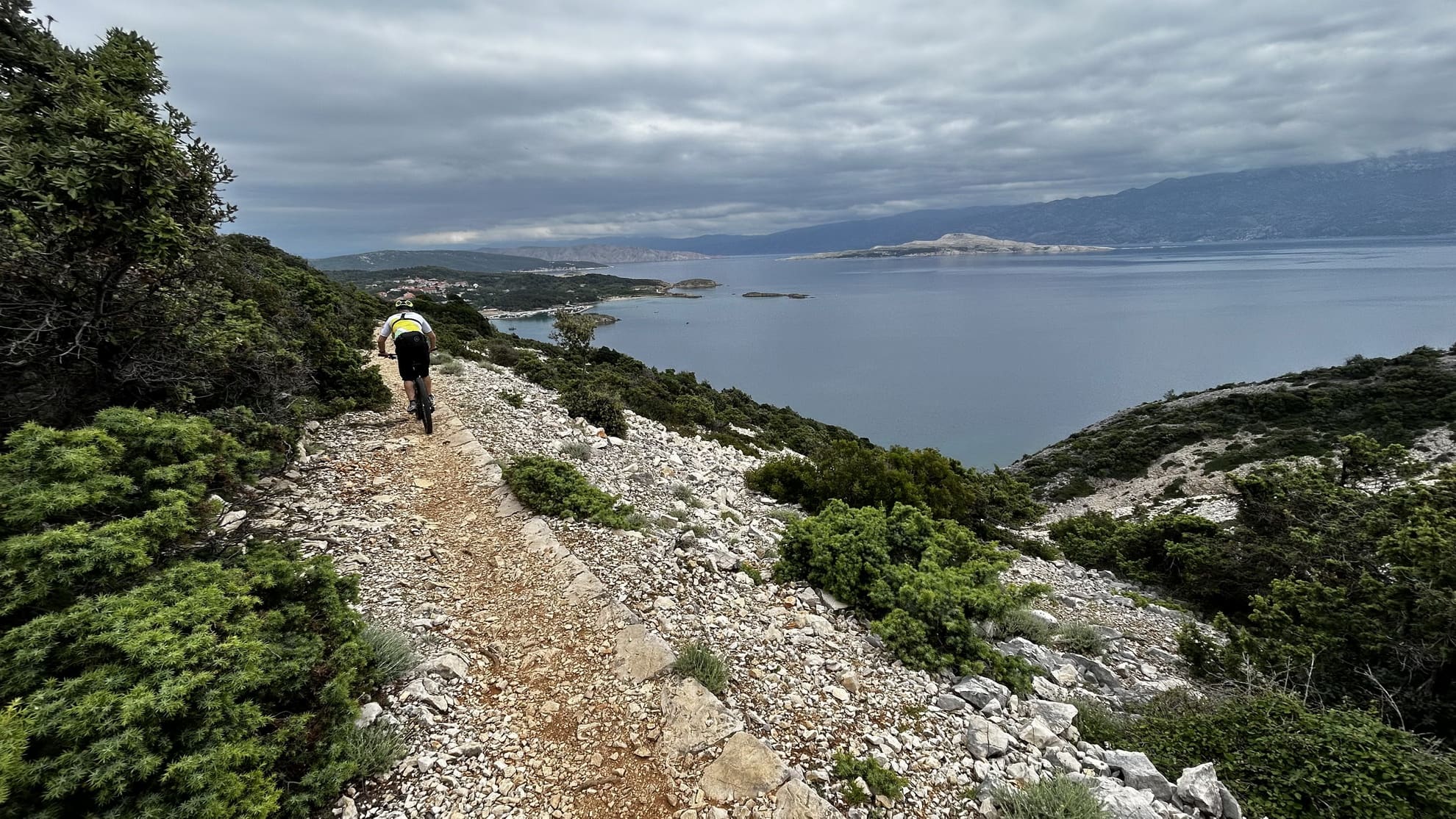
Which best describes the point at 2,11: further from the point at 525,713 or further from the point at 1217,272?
the point at 1217,272

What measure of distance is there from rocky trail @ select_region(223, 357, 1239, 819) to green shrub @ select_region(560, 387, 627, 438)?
4679 millimetres

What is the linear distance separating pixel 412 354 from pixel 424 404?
940 mm

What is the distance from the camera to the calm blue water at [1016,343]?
195 feet

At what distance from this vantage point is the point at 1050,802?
12.6 feet

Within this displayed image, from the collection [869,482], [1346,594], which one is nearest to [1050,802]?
[1346,594]

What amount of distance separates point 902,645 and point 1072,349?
305 feet

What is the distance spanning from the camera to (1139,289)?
470ft

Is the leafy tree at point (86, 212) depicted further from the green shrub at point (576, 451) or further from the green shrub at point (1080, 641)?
the green shrub at point (1080, 641)

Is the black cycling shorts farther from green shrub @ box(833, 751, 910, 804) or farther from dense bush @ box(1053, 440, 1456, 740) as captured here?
dense bush @ box(1053, 440, 1456, 740)

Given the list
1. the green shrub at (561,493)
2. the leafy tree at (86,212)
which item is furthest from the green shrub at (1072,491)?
the leafy tree at (86,212)

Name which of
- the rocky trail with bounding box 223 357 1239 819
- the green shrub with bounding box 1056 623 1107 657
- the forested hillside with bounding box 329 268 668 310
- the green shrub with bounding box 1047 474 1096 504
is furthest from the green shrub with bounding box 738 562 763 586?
the forested hillside with bounding box 329 268 668 310

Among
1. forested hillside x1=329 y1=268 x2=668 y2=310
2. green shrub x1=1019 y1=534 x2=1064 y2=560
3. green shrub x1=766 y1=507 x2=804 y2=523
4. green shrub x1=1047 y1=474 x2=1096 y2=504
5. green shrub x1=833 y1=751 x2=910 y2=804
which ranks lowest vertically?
green shrub x1=1047 y1=474 x2=1096 y2=504

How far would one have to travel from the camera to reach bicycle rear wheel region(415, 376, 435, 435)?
33.8 ft

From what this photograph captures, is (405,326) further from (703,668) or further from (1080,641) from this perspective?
(1080,641)
